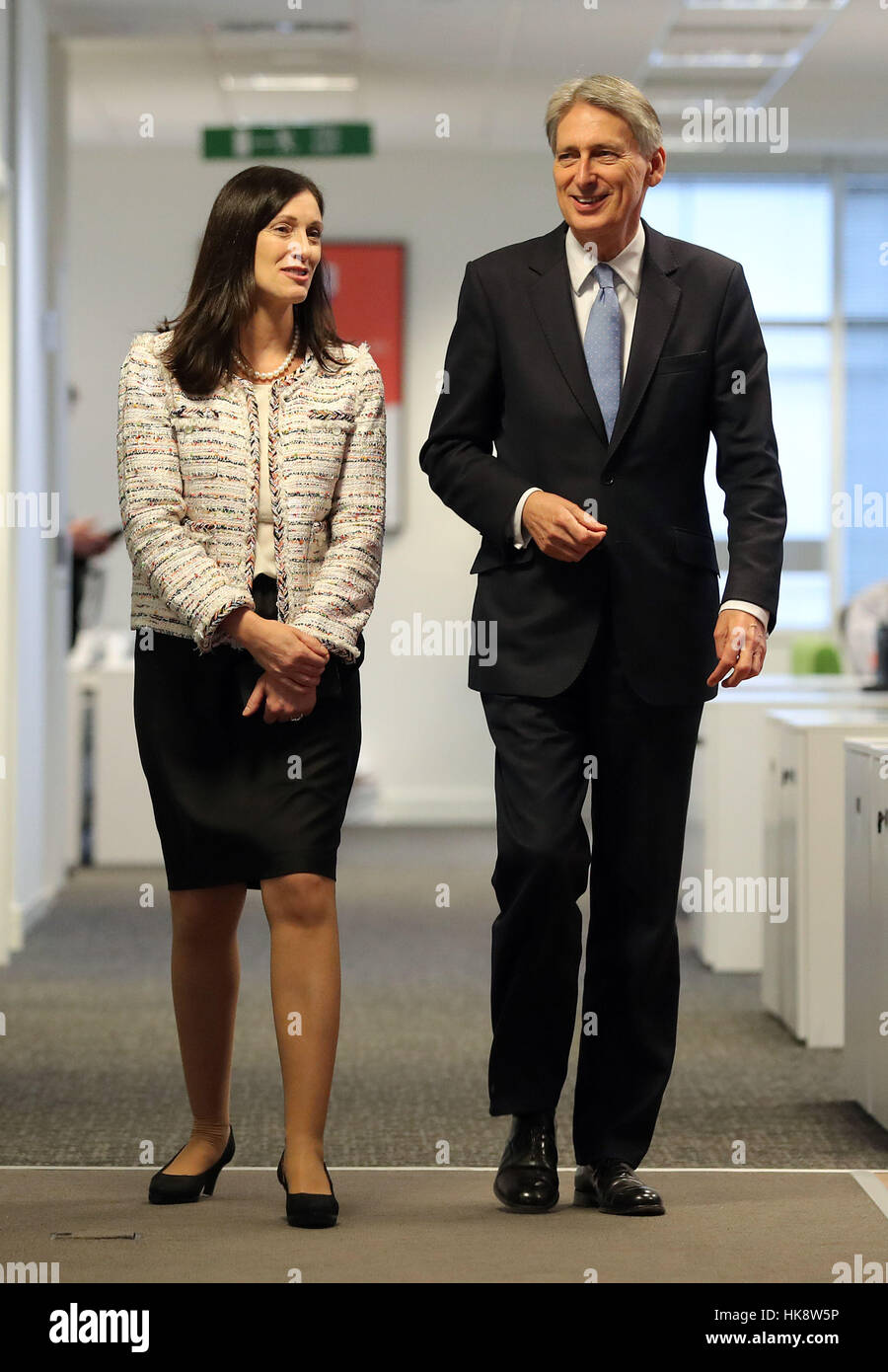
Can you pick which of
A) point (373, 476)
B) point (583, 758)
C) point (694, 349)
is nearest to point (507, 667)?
point (583, 758)

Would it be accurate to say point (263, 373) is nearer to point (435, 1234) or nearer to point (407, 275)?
point (435, 1234)

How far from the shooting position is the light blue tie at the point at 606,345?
2434 millimetres

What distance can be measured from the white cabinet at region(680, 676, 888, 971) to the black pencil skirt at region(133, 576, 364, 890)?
105 inches

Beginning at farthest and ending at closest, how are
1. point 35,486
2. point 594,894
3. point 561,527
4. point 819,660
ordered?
point 819,660 < point 35,486 < point 594,894 < point 561,527

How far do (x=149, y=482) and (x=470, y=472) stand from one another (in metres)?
0.45

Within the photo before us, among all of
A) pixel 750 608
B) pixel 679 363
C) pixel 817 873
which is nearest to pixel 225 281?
pixel 679 363

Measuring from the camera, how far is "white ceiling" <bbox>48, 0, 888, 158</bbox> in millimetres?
6785

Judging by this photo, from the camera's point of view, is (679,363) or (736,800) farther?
(736,800)

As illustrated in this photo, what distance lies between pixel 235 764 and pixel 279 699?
138mm

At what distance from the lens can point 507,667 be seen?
2436mm

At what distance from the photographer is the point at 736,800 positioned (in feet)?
16.7

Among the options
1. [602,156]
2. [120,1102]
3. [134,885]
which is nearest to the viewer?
[602,156]

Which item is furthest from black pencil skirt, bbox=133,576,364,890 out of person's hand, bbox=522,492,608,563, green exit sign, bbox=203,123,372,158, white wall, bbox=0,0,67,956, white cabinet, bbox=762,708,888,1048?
green exit sign, bbox=203,123,372,158

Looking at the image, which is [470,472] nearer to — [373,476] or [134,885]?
[373,476]
